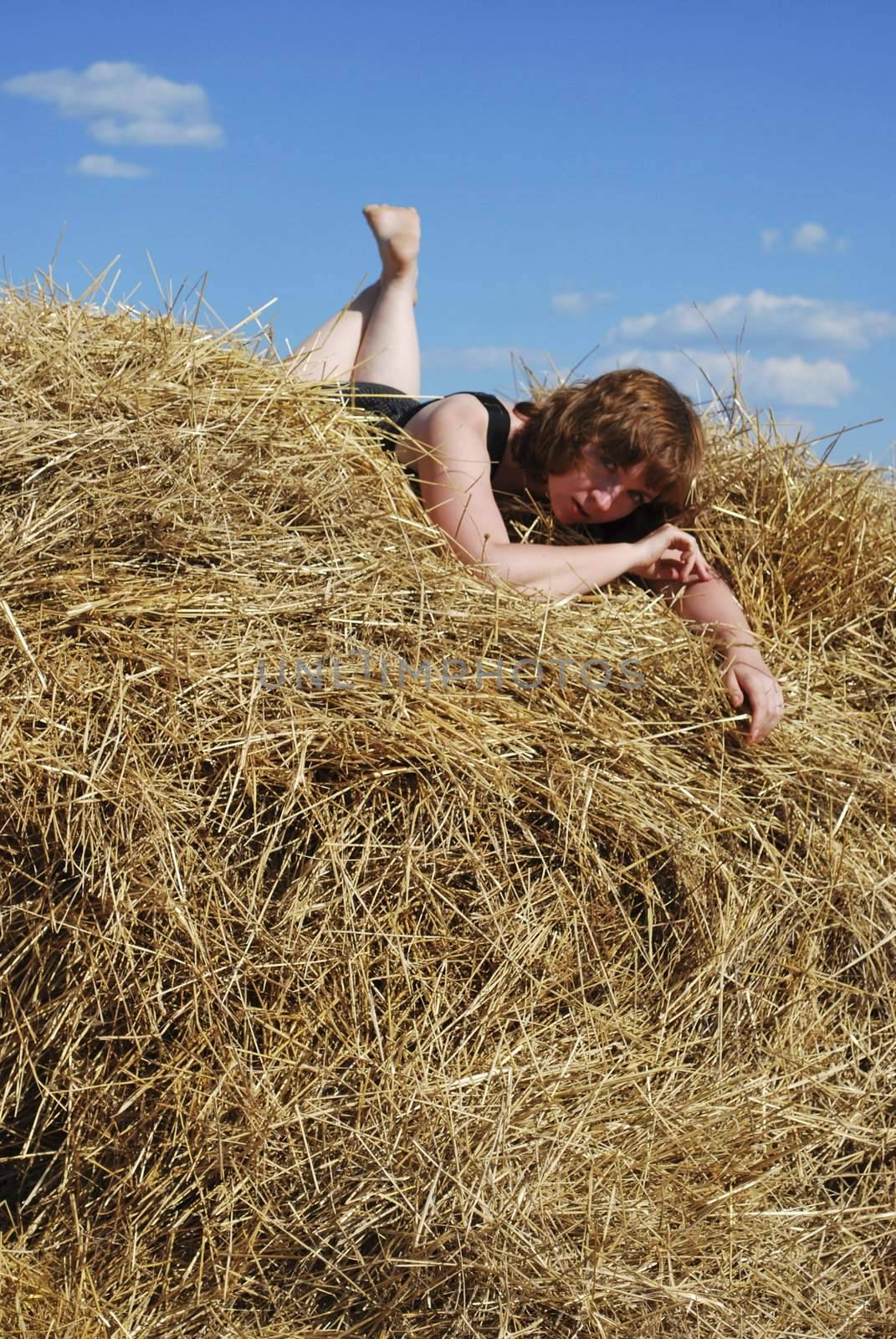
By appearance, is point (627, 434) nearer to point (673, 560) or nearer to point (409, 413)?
point (673, 560)

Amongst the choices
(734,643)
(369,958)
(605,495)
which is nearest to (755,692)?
(734,643)

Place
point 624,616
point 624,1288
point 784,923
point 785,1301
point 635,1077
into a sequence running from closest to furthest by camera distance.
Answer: point 624,1288, point 785,1301, point 635,1077, point 784,923, point 624,616

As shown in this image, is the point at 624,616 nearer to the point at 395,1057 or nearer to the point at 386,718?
the point at 386,718

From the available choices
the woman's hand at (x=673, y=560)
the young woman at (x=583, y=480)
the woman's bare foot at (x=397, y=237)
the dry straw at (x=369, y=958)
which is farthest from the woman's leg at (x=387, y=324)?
the dry straw at (x=369, y=958)

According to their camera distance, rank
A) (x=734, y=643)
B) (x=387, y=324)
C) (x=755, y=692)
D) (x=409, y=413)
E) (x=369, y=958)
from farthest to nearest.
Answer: (x=387, y=324) → (x=409, y=413) → (x=734, y=643) → (x=755, y=692) → (x=369, y=958)

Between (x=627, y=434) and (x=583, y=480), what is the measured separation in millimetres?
127

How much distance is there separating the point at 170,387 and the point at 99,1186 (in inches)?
50.9

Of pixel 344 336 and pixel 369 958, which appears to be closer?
pixel 369 958

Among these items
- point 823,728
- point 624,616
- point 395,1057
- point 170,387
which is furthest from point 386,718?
point 823,728

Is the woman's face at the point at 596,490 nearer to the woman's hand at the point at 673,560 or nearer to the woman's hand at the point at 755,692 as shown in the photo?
the woman's hand at the point at 673,560

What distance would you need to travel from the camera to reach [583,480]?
2.41 meters

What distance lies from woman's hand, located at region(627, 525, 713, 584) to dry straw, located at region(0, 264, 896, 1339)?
41 cm

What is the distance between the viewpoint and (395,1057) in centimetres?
165

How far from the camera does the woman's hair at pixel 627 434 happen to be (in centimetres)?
238
